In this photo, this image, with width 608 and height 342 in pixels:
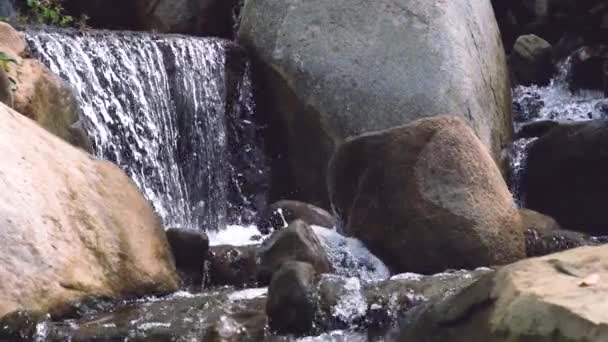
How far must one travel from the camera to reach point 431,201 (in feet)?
23.3

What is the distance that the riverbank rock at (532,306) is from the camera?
318cm

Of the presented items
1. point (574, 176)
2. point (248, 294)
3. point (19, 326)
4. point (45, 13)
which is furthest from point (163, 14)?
point (19, 326)

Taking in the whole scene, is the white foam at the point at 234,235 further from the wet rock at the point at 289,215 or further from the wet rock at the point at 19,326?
the wet rock at the point at 19,326

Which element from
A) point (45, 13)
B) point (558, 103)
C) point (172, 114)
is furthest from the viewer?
point (558, 103)

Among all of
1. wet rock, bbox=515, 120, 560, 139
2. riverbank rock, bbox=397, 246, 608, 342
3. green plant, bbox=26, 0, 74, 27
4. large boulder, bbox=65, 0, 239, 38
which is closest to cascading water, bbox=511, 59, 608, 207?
wet rock, bbox=515, 120, 560, 139

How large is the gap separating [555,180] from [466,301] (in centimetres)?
616

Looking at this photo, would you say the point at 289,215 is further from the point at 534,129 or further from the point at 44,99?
the point at 534,129

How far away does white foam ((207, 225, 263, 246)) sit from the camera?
333 inches

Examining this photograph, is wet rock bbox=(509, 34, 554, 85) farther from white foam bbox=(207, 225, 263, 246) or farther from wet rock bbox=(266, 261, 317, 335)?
wet rock bbox=(266, 261, 317, 335)

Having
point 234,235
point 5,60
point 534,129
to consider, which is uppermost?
point 5,60

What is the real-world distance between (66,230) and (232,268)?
52.7 inches

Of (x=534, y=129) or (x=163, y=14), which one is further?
(x=163, y=14)

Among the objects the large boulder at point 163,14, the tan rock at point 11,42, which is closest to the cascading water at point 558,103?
the large boulder at point 163,14

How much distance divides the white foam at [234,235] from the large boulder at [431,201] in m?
1.27
